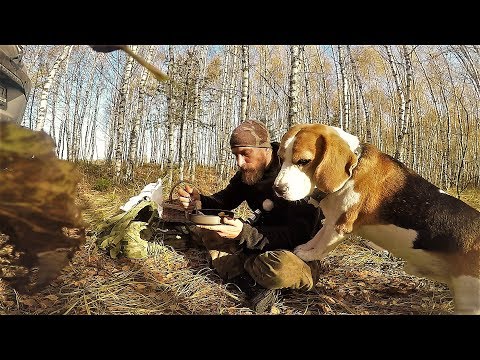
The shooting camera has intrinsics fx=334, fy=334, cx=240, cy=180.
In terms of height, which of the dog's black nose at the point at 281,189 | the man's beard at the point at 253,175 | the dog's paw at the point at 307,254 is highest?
the man's beard at the point at 253,175

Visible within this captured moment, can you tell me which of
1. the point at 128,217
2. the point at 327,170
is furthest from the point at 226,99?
the point at 327,170

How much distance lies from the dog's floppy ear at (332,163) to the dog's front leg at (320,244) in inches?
12.2

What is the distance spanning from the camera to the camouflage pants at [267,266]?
7.53 feet

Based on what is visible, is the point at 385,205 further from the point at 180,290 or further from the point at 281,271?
the point at 180,290

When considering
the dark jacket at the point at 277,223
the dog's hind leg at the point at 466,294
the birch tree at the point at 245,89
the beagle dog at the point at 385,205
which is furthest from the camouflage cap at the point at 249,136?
the birch tree at the point at 245,89

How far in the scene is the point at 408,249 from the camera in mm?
2068

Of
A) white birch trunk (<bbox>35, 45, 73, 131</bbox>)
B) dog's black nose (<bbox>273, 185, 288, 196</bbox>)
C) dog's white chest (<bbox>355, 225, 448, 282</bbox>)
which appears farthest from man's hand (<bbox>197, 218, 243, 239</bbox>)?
white birch trunk (<bbox>35, 45, 73, 131</bbox>)

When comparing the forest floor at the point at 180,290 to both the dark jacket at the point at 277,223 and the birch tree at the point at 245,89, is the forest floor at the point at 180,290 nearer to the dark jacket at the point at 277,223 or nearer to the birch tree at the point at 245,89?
the dark jacket at the point at 277,223

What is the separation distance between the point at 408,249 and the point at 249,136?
4.39 feet

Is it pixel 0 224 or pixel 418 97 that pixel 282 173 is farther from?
pixel 418 97

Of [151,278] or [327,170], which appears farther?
[151,278]

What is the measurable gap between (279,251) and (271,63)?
15677 mm
